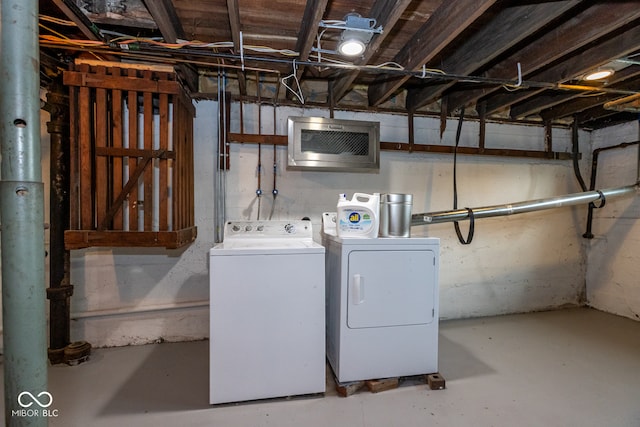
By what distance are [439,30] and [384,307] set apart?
178 centimetres

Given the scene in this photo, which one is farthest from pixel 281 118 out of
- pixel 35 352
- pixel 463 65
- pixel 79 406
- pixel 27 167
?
pixel 79 406

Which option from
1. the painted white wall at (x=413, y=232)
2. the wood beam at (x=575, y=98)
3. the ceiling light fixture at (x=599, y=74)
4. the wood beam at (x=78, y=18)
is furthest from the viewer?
the painted white wall at (x=413, y=232)

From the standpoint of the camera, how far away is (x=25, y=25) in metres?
0.87

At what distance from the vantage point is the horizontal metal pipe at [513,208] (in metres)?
2.55

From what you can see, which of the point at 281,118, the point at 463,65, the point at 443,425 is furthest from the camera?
the point at 281,118

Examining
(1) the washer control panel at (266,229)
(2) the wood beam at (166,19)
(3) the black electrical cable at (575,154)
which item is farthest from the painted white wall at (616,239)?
(2) the wood beam at (166,19)

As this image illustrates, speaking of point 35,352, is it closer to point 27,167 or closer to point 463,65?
point 27,167

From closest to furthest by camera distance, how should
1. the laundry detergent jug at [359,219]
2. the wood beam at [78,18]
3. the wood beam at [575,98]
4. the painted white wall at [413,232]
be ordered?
the wood beam at [78,18] < the laundry detergent jug at [359,219] < the wood beam at [575,98] < the painted white wall at [413,232]

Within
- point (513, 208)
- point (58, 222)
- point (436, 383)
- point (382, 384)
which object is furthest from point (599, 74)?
point (58, 222)

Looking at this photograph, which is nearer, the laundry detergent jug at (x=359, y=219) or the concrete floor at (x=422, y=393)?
the concrete floor at (x=422, y=393)

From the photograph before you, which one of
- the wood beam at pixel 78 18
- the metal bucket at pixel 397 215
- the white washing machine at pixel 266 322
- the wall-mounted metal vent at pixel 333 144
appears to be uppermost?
the wood beam at pixel 78 18

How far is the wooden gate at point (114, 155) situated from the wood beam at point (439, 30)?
1.67 metres

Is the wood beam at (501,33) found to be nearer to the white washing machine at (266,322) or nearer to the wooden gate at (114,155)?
the white washing machine at (266,322)

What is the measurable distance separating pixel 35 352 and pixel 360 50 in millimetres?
2117
